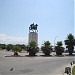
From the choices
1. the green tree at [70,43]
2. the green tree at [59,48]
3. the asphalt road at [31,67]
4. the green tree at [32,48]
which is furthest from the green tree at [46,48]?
the asphalt road at [31,67]

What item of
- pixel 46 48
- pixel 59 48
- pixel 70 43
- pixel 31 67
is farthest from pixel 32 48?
pixel 31 67

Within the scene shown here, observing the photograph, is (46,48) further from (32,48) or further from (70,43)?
(70,43)

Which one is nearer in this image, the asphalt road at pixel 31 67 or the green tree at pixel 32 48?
the asphalt road at pixel 31 67

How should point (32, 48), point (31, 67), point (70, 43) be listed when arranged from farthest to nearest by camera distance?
point (70, 43), point (32, 48), point (31, 67)

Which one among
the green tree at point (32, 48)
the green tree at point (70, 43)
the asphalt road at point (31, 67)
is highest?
the green tree at point (70, 43)

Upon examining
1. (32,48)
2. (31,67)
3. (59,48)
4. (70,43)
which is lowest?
(31,67)

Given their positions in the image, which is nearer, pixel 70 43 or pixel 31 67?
pixel 31 67

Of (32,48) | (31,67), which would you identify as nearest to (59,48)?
(32,48)

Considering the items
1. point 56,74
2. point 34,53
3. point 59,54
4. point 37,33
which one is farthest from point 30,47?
point 56,74

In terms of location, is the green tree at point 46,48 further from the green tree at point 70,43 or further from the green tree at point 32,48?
the green tree at point 70,43

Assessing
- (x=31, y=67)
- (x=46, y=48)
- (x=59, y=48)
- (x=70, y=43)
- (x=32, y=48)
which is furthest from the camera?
(x=70, y=43)

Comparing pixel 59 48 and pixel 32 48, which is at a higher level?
pixel 59 48

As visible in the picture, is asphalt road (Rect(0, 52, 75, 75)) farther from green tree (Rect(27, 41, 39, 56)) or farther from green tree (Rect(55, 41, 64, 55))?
green tree (Rect(55, 41, 64, 55))

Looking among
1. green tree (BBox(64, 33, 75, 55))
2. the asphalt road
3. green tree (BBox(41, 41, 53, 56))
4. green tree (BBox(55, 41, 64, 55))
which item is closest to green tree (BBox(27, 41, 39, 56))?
green tree (BBox(41, 41, 53, 56))
